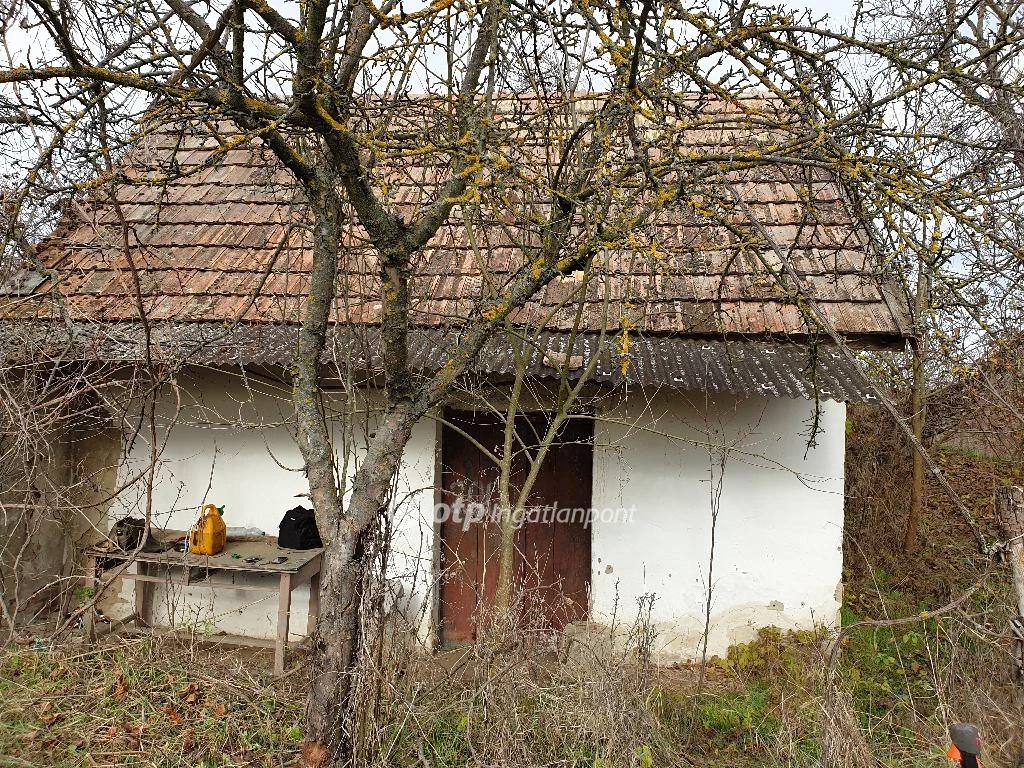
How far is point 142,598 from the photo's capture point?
5.54 meters

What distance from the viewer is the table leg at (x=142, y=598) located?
17.7ft

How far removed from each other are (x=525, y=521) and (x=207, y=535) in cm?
263

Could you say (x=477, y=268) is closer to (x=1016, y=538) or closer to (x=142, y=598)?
(x=1016, y=538)

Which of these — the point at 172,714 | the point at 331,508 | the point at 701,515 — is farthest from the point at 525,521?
the point at 172,714

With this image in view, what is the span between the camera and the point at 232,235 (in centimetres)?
593

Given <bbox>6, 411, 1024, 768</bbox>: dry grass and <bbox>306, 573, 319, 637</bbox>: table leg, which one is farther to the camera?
<bbox>306, 573, 319, 637</bbox>: table leg

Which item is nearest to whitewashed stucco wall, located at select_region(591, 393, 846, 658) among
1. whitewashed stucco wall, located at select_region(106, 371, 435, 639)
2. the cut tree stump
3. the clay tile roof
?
the clay tile roof

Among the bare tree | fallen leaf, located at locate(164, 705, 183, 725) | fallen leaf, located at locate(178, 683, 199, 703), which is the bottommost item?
fallen leaf, located at locate(164, 705, 183, 725)

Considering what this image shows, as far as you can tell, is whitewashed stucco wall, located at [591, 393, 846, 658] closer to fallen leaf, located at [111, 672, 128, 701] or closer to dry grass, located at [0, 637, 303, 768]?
dry grass, located at [0, 637, 303, 768]

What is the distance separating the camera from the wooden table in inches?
181

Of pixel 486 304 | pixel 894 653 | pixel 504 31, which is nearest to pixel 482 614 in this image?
pixel 486 304

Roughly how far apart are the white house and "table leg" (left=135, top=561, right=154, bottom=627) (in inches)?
5.0

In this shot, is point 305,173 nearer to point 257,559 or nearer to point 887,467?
point 257,559

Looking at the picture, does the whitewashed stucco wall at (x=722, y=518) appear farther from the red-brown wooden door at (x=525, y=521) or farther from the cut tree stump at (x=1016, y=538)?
the cut tree stump at (x=1016, y=538)
